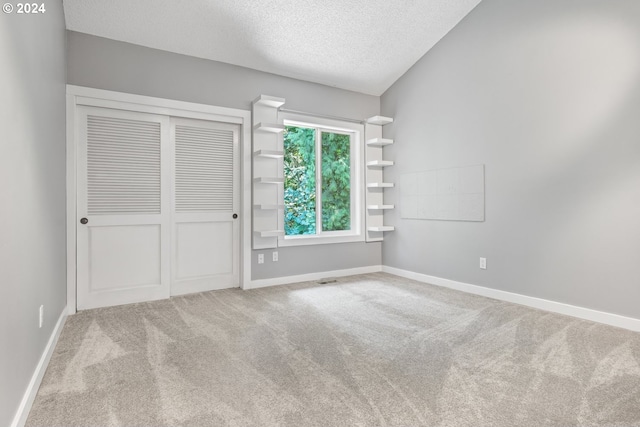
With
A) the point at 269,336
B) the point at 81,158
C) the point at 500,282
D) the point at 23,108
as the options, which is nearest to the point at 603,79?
the point at 500,282

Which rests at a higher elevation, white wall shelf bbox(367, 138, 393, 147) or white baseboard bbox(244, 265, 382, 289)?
white wall shelf bbox(367, 138, 393, 147)

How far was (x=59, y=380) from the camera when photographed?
6.45ft

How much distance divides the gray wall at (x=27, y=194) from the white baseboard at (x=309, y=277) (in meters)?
1.93

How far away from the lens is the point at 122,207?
3482 millimetres

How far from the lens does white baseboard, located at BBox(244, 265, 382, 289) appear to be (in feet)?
13.7

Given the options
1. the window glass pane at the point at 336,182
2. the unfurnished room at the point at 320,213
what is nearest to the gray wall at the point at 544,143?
the unfurnished room at the point at 320,213

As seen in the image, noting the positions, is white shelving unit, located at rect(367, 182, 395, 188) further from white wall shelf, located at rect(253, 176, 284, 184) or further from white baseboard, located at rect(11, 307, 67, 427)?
white baseboard, located at rect(11, 307, 67, 427)

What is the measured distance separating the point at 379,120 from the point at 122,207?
3.34m

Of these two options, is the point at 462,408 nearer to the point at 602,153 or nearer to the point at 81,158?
the point at 602,153

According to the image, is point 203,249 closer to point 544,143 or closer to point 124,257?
point 124,257

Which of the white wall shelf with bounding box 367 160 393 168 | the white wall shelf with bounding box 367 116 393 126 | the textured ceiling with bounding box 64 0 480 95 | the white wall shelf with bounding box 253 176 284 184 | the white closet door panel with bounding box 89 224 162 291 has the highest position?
the textured ceiling with bounding box 64 0 480 95

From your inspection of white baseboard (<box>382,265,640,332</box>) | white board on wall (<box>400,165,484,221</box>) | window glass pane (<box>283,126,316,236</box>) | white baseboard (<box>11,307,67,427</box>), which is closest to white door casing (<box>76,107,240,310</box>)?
window glass pane (<box>283,126,316,236</box>)

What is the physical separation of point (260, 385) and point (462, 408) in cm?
102

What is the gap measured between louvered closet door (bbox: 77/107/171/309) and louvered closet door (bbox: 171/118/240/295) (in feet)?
0.46
